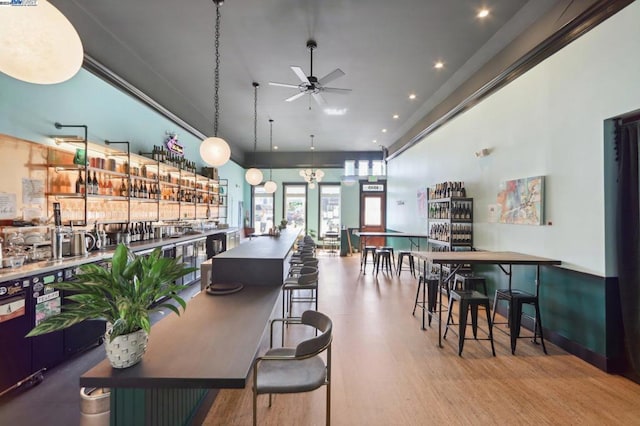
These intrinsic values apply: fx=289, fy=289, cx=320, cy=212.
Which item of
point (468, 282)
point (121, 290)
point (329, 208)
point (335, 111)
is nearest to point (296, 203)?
point (329, 208)

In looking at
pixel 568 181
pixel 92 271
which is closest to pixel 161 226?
pixel 92 271

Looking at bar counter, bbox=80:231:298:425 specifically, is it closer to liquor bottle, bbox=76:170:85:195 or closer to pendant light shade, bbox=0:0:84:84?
pendant light shade, bbox=0:0:84:84

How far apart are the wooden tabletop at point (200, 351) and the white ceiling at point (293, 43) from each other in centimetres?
332

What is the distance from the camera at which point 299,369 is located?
1.89 metres

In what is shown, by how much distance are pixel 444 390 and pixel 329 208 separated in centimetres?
947

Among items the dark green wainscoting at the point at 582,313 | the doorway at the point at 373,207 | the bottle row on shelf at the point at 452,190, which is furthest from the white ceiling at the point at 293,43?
the doorway at the point at 373,207

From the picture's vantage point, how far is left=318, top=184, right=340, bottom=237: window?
1159 cm

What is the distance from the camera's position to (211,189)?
780 centimetres

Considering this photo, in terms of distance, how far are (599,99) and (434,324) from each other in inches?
120

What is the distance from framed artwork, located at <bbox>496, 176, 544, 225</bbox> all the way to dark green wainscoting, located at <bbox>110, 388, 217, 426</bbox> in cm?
397

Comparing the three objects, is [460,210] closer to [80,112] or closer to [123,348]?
[123,348]

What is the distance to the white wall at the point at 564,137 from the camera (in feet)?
8.64

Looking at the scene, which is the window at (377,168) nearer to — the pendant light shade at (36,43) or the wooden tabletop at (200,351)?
the wooden tabletop at (200,351)

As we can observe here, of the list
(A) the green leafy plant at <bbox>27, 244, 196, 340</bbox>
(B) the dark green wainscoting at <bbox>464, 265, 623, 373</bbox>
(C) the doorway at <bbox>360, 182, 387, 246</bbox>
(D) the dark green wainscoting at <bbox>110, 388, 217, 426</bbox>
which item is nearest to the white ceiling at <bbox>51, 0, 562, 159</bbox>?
(B) the dark green wainscoting at <bbox>464, 265, 623, 373</bbox>
